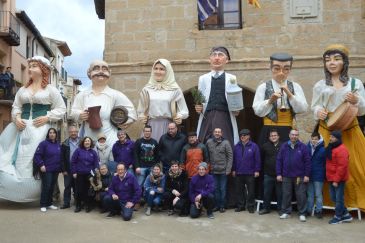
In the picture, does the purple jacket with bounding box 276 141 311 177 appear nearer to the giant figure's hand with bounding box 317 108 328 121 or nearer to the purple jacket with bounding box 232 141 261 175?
the purple jacket with bounding box 232 141 261 175

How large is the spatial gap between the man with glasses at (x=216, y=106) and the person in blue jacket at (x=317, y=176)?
1.14 metres

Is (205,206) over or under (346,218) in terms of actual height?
over

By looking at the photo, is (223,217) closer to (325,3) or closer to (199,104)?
(199,104)

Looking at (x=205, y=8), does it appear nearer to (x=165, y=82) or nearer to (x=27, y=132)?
(x=165, y=82)

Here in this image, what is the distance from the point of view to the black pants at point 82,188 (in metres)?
6.04

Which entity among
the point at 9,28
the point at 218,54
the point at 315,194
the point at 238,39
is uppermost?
the point at 9,28

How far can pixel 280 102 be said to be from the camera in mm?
6133

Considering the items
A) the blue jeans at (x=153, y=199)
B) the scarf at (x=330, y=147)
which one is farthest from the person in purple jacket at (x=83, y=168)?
the scarf at (x=330, y=147)

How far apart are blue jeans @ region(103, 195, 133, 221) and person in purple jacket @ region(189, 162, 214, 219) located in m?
0.79

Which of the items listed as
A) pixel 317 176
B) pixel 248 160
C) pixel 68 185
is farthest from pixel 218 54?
pixel 68 185

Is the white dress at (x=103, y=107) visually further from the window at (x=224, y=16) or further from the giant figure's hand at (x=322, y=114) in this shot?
the window at (x=224, y=16)

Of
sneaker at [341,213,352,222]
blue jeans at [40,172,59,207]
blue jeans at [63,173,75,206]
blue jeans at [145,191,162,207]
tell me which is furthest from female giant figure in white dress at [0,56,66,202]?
sneaker at [341,213,352,222]

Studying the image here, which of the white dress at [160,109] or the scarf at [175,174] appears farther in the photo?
the white dress at [160,109]

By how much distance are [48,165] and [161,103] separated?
1.76m
